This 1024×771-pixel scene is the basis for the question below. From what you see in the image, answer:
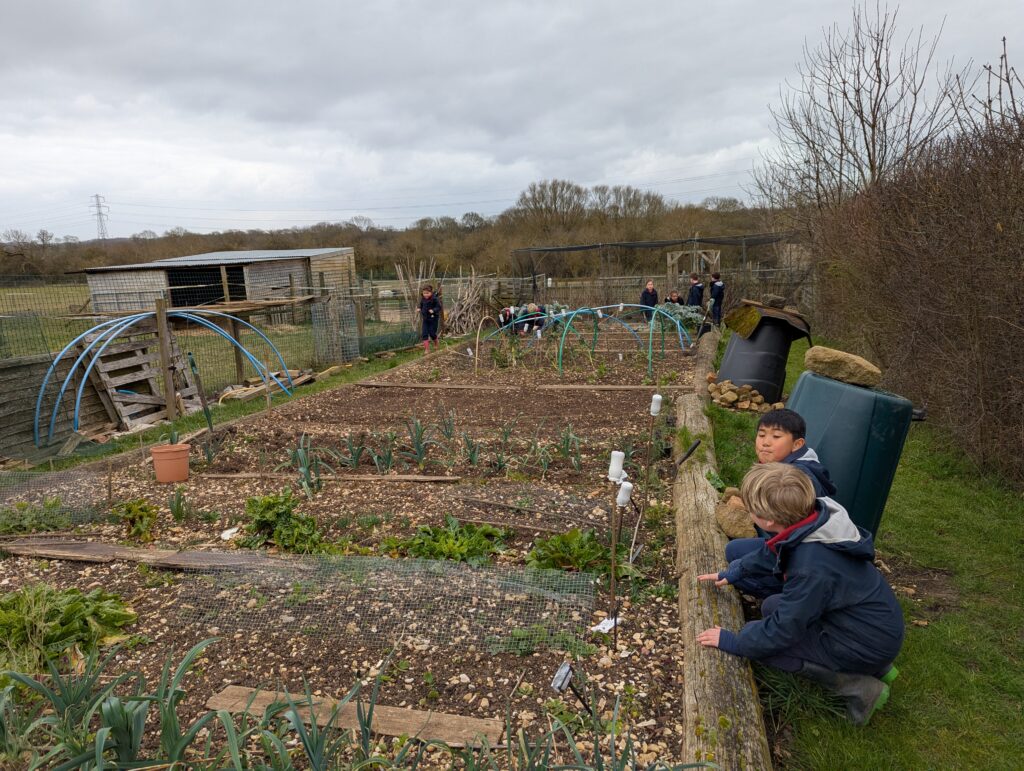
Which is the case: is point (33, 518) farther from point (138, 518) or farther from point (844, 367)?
point (844, 367)

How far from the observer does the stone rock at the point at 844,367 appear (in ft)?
11.6

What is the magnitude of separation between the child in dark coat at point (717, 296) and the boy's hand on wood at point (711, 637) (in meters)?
11.3

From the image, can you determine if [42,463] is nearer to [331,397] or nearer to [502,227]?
[331,397]

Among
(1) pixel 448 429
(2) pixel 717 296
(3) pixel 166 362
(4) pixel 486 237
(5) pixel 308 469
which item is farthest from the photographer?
(4) pixel 486 237

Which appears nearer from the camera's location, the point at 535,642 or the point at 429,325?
the point at 535,642

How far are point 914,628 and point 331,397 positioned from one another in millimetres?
6693

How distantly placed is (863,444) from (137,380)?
26.1ft

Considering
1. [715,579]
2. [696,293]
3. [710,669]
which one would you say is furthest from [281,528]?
[696,293]

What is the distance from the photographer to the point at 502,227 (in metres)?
32.2

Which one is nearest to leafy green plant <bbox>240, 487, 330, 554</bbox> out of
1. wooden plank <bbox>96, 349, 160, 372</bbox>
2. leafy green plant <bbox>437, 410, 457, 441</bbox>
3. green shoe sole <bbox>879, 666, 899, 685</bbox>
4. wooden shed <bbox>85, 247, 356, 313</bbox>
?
leafy green plant <bbox>437, 410, 457, 441</bbox>

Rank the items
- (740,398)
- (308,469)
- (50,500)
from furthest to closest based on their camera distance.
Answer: (740,398) → (308,469) → (50,500)

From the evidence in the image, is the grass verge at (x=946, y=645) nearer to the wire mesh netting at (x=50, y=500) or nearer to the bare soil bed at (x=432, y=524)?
the bare soil bed at (x=432, y=524)

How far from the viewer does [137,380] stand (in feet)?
26.4

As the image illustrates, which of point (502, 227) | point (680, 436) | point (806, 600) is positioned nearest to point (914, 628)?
point (806, 600)
